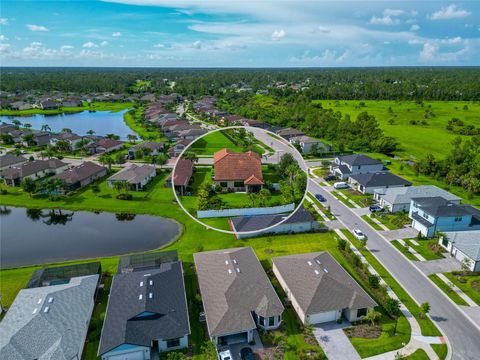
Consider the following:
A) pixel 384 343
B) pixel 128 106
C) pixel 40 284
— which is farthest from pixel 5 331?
pixel 128 106

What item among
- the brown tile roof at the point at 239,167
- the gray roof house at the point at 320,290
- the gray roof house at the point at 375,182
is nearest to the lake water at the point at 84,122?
the gray roof house at the point at 375,182

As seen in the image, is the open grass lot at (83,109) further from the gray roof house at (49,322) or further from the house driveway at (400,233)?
the house driveway at (400,233)

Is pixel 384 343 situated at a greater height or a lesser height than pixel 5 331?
lesser

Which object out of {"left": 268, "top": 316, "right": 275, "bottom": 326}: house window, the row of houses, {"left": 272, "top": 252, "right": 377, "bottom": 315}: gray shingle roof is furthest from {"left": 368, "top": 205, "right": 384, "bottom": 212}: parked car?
{"left": 268, "top": 316, "right": 275, "bottom": 326}: house window

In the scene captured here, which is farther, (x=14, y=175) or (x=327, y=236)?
(x=14, y=175)

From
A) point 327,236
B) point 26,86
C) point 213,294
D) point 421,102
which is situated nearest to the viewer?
point 213,294

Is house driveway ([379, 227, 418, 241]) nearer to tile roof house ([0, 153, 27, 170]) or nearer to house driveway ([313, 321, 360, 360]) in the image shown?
house driveway ([313, 321, 360, 360])

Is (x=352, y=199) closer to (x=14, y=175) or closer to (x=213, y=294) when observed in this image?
(x=213, y=294)
